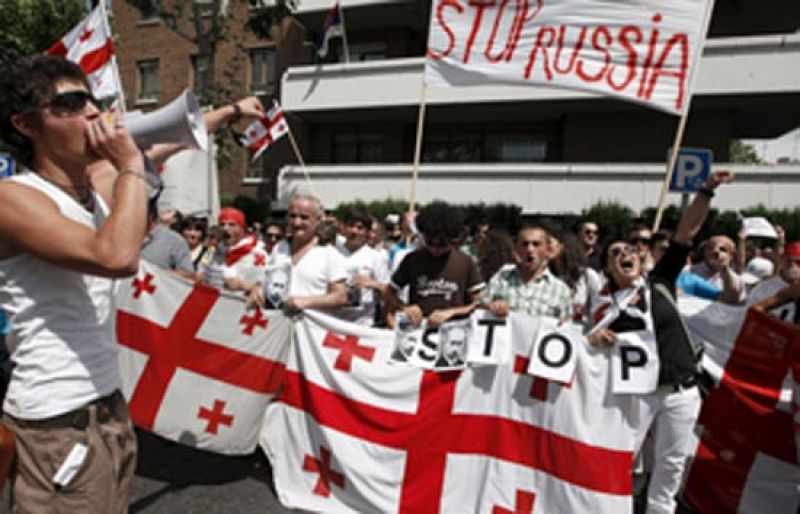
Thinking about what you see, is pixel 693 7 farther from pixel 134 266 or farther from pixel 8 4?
pixel 8 4

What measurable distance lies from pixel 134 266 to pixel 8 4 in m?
16.7

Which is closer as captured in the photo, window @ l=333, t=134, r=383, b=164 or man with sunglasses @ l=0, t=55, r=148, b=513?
man with sunglasses @ l=0, t=55, r=148, b=513

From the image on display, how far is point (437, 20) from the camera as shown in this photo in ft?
15.9

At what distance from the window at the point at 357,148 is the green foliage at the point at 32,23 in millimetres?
8649

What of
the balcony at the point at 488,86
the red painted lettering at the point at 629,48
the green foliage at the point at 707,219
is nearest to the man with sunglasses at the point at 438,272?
the red painted lettering at the point at 629,48

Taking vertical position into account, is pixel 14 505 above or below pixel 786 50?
below

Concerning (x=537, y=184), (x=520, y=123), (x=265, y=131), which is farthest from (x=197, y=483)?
(x=520, y=123)

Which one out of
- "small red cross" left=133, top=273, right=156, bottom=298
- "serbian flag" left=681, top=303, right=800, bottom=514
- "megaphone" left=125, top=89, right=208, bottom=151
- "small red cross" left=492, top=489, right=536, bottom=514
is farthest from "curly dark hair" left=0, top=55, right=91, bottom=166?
"serbian flag" left=681, top=303, right=800, bottom=514

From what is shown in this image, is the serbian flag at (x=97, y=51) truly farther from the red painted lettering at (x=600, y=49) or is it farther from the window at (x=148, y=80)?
the window at (x=148, y=80)

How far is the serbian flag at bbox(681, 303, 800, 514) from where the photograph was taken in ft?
10.7

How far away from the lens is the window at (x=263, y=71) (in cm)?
2172

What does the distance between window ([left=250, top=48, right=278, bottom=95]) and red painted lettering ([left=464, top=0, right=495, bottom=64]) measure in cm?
1814

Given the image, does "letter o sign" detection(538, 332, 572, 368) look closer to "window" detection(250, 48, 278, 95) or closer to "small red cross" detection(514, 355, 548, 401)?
"small red cross" detection(514, 355, 548, 401)

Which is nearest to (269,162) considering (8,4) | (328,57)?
(328,57)
